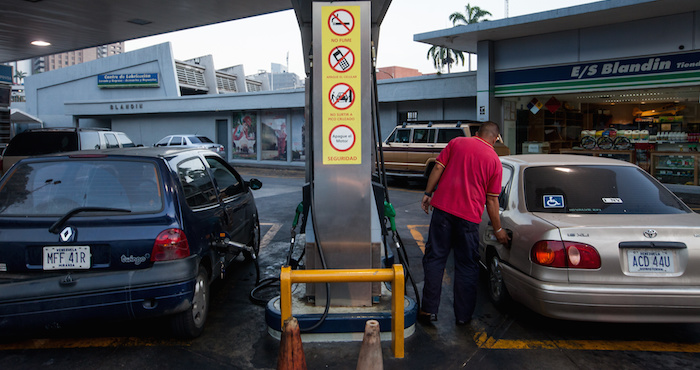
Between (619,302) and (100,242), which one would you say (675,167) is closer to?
(619,302)

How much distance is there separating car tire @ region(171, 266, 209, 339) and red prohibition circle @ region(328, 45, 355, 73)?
6.52ft

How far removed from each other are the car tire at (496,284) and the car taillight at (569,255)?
2.45 ft

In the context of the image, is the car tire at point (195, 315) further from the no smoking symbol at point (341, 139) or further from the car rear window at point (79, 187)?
the no smoking symbol at point (341, 139)

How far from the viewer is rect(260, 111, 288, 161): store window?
23.6m

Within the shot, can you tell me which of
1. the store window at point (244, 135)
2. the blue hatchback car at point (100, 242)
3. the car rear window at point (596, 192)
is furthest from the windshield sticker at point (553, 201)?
the store window at point (244, 135)

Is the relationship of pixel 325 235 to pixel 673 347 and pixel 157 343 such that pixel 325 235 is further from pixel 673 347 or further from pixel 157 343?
pixel 673 347

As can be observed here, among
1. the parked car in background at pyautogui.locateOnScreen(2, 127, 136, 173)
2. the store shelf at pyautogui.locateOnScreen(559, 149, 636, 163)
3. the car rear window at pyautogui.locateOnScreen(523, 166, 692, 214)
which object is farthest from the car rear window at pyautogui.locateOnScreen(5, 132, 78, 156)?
the store shelf at pyautogui.locateOnScreen(559, 149, 636, 163)

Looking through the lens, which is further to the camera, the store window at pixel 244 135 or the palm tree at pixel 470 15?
the palm tree at pixel 470 15

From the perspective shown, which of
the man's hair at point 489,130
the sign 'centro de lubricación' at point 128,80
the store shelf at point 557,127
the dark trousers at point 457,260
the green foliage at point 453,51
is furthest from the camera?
the green foliage at point 453,51

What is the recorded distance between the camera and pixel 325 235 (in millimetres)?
4039

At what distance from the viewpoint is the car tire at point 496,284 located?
4438mm

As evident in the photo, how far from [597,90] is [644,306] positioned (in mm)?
12112

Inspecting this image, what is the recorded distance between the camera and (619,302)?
138 inches

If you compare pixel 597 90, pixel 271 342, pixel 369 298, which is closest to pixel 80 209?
pixel 271 342
